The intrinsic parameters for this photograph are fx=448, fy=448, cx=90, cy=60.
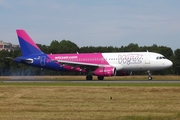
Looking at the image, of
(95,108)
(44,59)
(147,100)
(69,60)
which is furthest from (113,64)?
(95,108)

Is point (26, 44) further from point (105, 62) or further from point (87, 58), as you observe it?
point (105, 62)

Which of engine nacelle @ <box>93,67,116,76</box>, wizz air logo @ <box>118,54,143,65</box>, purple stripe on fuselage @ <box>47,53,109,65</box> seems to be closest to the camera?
engine nacelle @ <box>93,67,116,76</box>

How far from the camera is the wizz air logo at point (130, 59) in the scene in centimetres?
5659

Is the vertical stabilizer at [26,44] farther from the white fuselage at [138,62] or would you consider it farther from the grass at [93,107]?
the grass at [93,107]

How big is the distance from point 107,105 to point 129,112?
310cm

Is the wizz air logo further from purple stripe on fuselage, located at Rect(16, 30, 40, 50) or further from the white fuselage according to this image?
purple stripe on fuselage, located at Rect(16, 30, 40, 50)

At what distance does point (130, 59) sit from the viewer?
2231 inches

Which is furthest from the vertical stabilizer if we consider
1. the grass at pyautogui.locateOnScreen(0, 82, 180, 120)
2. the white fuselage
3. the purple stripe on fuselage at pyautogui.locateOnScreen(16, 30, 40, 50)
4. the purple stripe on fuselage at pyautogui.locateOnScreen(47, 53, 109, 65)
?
the grass at pyautogui.locateOnScreen(0, 82, 180, 120)

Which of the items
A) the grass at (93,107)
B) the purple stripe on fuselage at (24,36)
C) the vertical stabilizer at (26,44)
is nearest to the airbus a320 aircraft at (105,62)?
the vertical stabilizer at (26,44)

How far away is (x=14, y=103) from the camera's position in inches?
990

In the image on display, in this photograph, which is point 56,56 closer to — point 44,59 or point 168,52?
point 44,59

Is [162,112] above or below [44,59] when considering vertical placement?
below

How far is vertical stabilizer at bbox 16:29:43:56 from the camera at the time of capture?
64438 mm

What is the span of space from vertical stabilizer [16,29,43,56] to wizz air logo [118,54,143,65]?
524 inches
